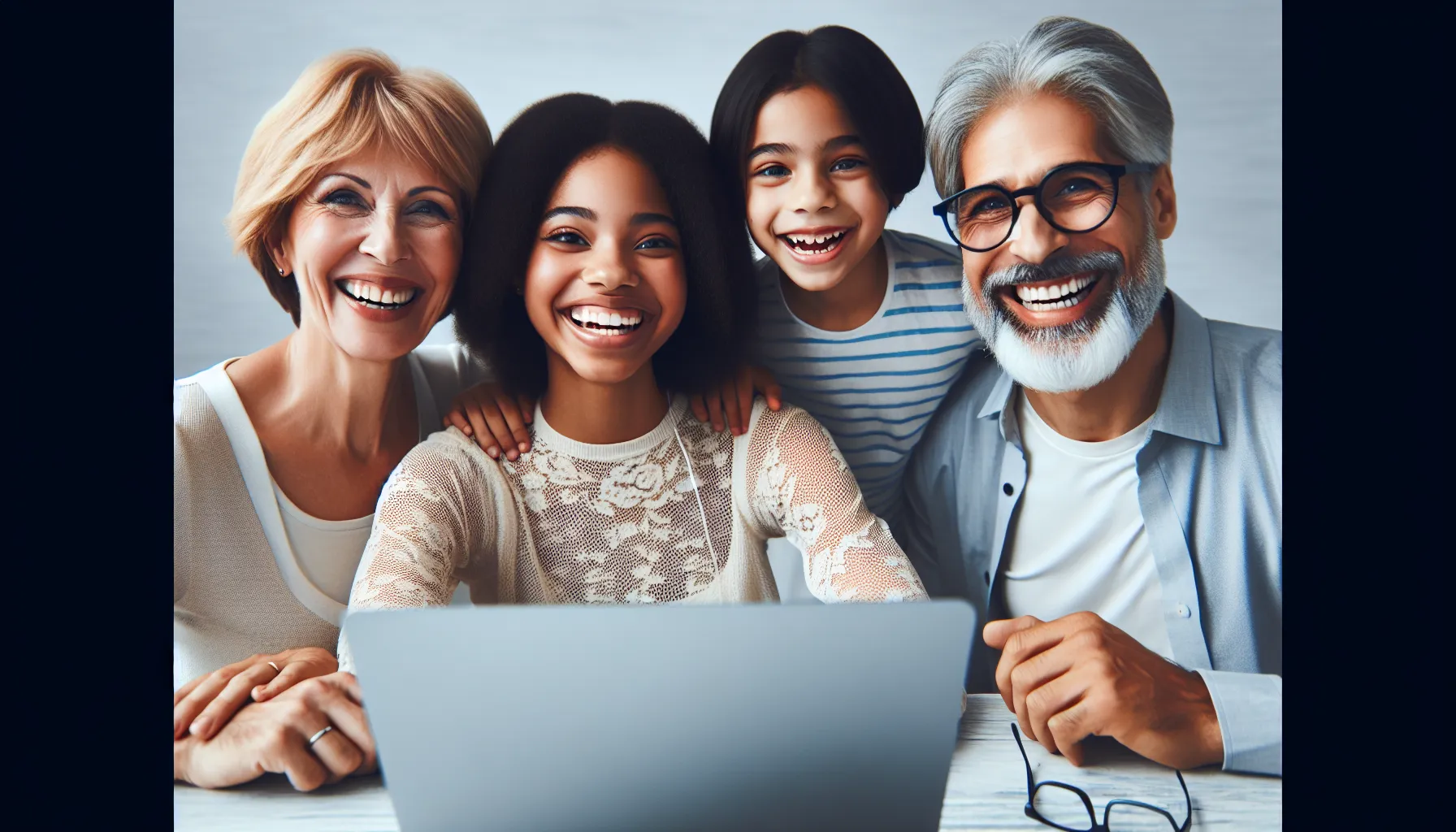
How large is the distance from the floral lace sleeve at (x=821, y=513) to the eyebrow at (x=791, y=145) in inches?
15.8

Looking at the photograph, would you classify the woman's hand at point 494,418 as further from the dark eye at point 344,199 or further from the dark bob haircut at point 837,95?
the dark bob haircut at point 837,95

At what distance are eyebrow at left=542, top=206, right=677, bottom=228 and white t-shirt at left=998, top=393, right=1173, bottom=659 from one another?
2.21 ft

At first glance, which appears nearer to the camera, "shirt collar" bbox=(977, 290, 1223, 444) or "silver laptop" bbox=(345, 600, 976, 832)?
"silver laptop" bbox=(345, 600, 976, 832)

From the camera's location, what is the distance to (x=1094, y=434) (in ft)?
→ 6.38

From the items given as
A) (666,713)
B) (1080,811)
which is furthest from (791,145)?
(1080,811)

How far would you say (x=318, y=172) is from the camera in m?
1.77

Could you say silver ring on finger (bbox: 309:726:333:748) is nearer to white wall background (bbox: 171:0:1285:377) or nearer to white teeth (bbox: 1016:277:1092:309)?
white wall background (bbox: 171:0:1285:377)

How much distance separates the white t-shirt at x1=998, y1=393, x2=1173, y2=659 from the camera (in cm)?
193

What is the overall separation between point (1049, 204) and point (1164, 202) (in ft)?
0.72

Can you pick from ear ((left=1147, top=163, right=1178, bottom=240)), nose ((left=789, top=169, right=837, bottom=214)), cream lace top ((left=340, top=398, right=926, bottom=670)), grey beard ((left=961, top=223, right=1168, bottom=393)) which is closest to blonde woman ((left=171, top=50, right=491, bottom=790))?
cream lace top ((left=340, top=398, right=926, bottom=670))

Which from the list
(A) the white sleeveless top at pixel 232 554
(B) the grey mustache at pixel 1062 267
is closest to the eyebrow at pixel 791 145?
(B) the grey mustache at pixel 1062 267

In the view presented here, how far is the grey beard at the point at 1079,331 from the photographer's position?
6.13 feet

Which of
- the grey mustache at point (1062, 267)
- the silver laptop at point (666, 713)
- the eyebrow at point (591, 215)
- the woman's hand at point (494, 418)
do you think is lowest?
the silver laptop at point (666, 713)

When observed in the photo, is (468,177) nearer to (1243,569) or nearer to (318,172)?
(318,172)
